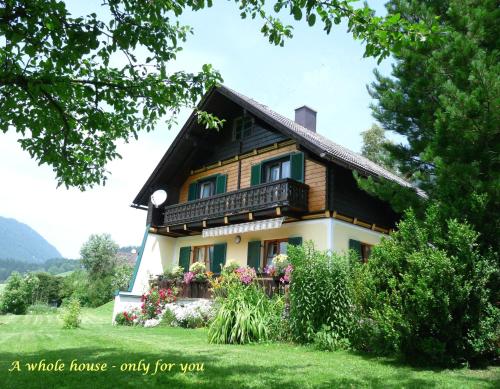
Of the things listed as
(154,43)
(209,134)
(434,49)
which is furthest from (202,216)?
(154,43)

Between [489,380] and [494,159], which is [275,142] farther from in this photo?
[489,380]

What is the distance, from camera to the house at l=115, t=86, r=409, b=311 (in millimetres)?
14641

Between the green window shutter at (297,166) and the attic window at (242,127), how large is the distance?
2922 millimetres

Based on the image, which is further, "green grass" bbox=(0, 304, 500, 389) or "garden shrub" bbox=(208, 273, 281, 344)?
"garden shrub" bbox=(208, 273, 281, 344)

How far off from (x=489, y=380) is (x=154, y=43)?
6269mm

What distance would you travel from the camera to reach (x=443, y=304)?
6.64 metres

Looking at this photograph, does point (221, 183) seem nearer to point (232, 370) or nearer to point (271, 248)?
point (271, 248)

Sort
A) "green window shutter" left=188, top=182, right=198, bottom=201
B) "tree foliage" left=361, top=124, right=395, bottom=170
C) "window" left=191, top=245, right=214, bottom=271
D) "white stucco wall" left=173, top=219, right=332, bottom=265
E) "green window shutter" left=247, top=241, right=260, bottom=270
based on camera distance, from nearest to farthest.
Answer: "white stucco wall" left=173, top=219, right=332, bottom=265
"green window shutter" left=247, top=241, right=260, bottom=270
"window" left=191, top=245, right=214, bottom=271
"green window shutter" left=188, top=182, right=198, bottom=201
"tree foliage" left=361, top=124, right=395, bottom=170

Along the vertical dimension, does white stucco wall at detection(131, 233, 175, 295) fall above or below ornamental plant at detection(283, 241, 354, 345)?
above

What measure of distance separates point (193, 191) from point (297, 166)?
619cm

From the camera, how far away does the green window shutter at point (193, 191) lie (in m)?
20.1

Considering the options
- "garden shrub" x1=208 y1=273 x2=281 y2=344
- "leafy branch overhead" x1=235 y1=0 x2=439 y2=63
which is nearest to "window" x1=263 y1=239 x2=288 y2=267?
"garden shrub" x1=208 y1=273 x2=281 y2=344

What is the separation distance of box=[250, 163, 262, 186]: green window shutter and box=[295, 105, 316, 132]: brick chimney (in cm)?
458

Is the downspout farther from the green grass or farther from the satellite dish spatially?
the green grass
